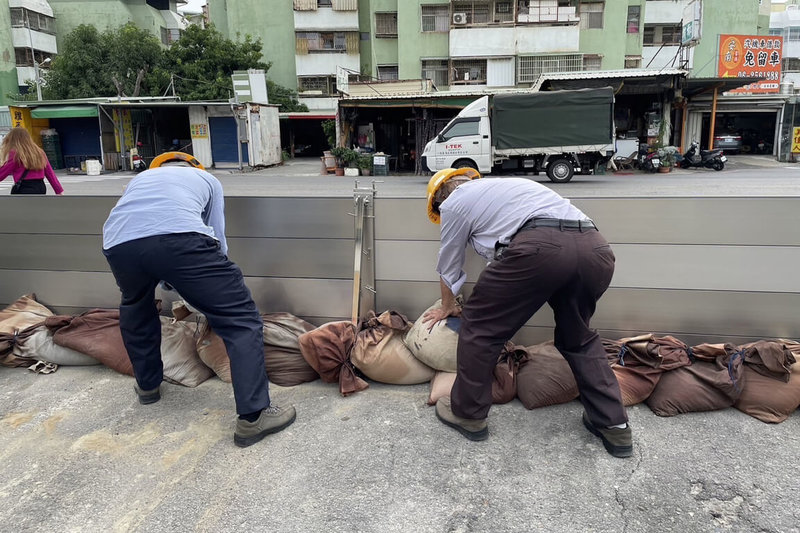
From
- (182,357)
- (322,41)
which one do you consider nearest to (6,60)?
(322,41)

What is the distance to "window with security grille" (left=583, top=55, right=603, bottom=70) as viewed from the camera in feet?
90.1

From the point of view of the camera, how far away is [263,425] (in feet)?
8.84

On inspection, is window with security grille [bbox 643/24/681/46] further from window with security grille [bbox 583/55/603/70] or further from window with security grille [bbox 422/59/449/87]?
window with security grille [bbox 422/59/449/87]

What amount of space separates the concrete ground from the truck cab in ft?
43.0

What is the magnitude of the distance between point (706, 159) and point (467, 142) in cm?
994

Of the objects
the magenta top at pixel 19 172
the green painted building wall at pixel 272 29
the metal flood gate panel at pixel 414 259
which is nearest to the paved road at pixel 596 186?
the magenta top at pixel 19 172

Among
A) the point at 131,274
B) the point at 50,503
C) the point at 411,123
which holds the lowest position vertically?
the point at 50,503

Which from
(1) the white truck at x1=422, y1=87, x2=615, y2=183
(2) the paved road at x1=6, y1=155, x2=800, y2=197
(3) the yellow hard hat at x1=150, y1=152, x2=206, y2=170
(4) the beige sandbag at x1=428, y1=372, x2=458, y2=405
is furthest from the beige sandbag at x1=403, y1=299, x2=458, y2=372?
(1) the white truck at x1=422, y1=87, x2=615, y2=183

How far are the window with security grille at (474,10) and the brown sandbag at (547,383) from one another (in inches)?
1073

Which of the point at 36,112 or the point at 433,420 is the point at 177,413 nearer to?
the point at 433,420

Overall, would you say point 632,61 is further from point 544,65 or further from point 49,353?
point 49,353

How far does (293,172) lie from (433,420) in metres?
20.3

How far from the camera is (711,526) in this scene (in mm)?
2023

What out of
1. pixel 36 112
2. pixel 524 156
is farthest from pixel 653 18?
pixel 36 112
